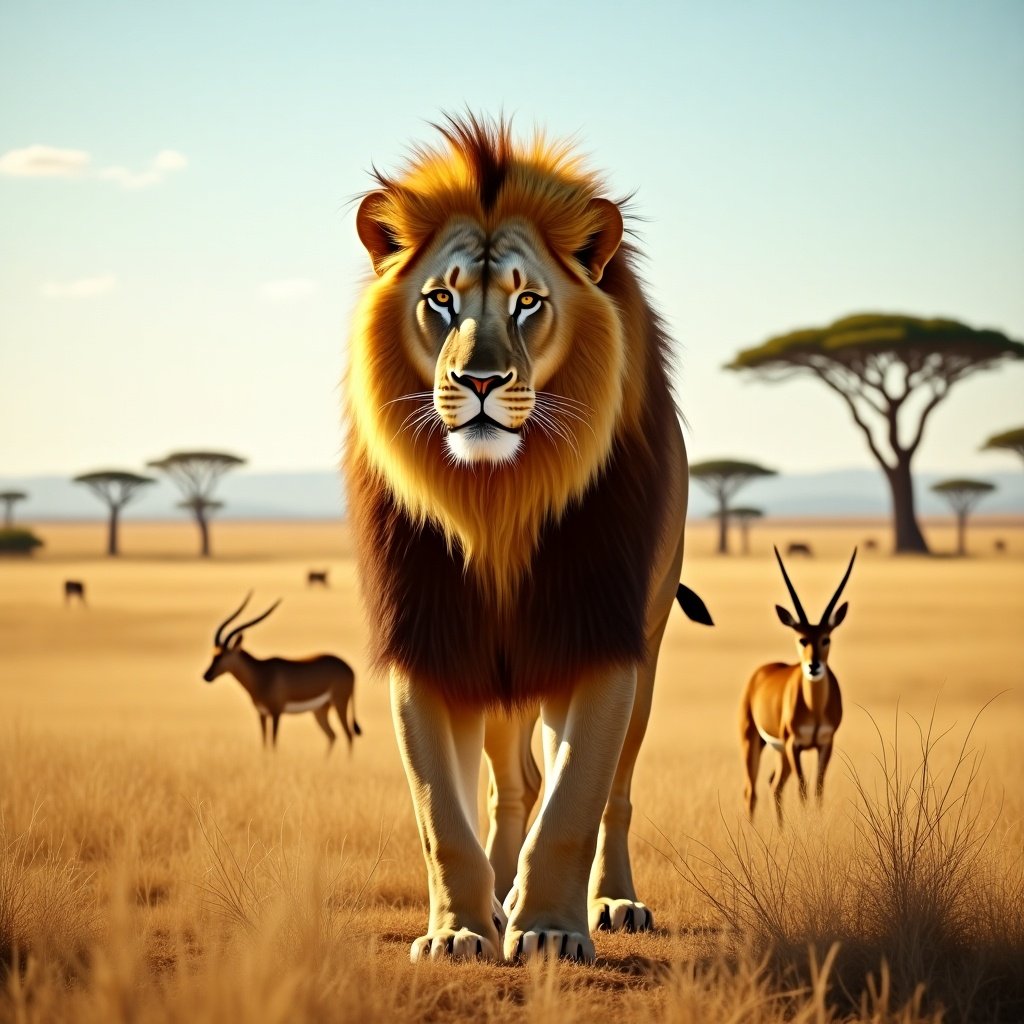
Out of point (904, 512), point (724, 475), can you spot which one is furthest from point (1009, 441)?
point (724, 475)

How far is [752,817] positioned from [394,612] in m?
2.62

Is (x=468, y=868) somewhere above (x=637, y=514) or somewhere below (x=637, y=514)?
below

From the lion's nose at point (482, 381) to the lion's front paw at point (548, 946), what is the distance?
4.91ft

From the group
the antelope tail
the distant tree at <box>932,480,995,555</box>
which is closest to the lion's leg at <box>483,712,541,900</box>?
the antelope tail

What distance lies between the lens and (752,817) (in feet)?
20.0

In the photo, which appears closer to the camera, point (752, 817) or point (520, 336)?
point (520, 336)

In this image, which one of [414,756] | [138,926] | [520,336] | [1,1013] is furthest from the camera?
[138,926]

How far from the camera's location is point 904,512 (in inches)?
1323

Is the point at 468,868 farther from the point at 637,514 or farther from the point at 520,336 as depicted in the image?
the point at 520,336

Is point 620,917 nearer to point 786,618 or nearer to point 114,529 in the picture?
point 786,618

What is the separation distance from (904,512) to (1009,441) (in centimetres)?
534

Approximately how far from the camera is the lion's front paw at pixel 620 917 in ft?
15.3

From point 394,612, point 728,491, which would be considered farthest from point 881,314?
point 394,612

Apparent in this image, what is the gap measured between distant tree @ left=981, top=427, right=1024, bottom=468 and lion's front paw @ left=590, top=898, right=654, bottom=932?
114 feet
